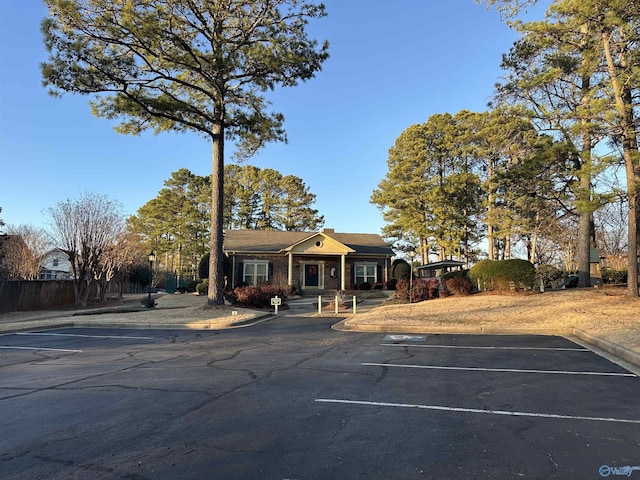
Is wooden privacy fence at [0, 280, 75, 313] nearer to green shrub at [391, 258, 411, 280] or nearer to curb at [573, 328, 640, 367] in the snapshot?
green shrub at [391, 258, 411, 280]

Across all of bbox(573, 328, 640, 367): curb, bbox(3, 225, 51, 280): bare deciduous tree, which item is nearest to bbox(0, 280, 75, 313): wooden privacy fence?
bbox(3, 225, 51, 280): bare deciduous tree

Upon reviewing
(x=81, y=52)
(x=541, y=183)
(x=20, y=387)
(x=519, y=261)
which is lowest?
(x=20, y=387)

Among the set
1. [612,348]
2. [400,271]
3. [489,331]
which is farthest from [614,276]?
[612,348]

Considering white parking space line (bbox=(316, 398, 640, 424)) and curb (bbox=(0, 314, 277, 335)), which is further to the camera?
curb (bbox=(0, 314, 277, 335))

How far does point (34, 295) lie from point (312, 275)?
17.9 meters

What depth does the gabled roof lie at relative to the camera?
31672 mm

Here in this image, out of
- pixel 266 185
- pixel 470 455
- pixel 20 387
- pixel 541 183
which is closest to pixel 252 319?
pixel 20 387

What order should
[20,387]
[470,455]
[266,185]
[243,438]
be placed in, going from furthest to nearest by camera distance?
[266,185], [20,387], [243,438], [470,455]

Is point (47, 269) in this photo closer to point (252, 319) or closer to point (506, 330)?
point (252, 319)

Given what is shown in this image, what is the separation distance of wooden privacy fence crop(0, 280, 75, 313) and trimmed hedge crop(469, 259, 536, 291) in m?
24.1

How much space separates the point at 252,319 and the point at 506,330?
9.06 meters

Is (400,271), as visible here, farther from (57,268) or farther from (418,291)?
(57,268)

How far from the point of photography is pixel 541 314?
13984 mm

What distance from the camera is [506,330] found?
12.2 metres
